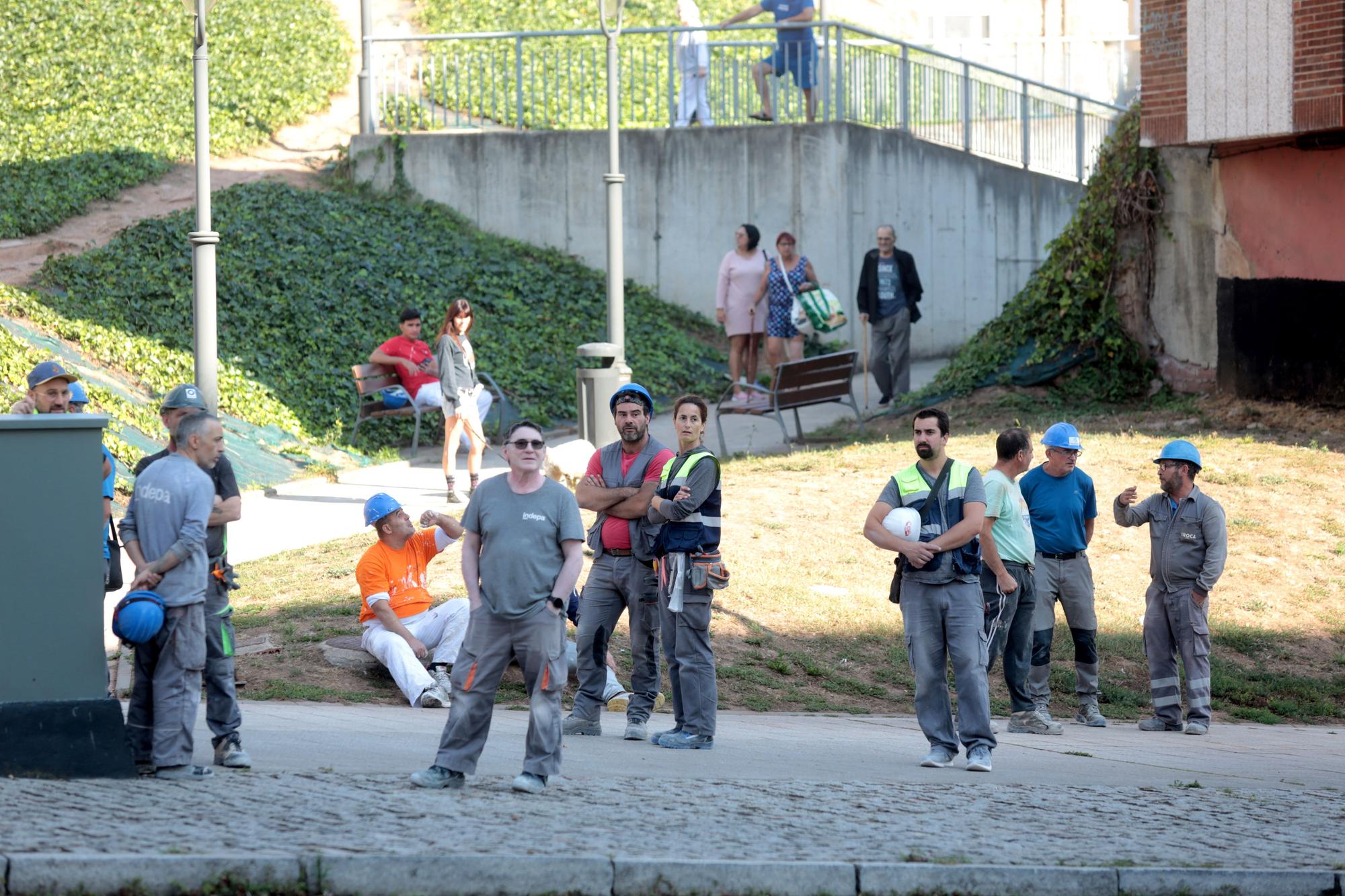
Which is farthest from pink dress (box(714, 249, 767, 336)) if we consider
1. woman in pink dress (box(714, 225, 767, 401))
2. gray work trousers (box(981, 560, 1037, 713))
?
gray work trousers (box(981, 560, 1037, 713))

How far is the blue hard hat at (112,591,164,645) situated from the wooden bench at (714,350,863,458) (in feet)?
31.4

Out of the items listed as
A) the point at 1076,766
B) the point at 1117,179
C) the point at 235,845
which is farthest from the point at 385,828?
the point at 1117,179

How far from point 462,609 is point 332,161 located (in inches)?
628

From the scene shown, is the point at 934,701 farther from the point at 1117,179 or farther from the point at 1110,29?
the point at 1110,29

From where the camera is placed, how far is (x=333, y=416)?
56.0 ft

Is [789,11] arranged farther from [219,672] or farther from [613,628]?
[219,672]

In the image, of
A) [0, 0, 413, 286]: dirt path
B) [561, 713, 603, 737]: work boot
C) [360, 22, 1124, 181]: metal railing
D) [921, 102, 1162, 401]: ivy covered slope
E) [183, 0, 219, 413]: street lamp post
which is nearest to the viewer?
[561, 713, 603, 737]: work boot

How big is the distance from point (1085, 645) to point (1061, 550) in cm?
62

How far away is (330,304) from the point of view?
1927cm

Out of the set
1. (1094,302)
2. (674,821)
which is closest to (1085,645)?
(674,821)

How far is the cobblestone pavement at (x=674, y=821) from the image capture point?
545 cm

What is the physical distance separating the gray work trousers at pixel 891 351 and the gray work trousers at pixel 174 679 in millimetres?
12386

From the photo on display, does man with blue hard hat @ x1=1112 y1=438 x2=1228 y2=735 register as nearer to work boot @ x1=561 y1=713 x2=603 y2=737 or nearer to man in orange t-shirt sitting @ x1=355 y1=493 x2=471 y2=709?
work boot @ x1=561 y1=713 x2=603 y2=737

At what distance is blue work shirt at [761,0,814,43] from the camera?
70.5ft
